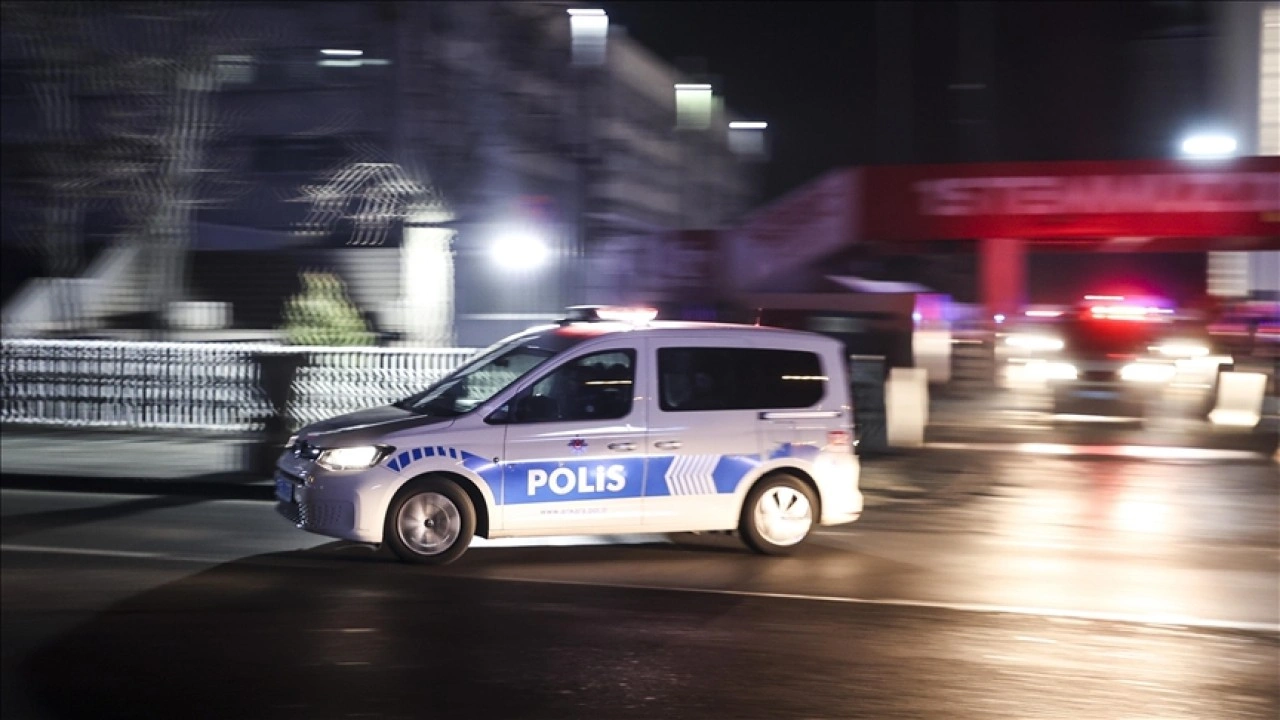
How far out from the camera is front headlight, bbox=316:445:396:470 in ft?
29.6

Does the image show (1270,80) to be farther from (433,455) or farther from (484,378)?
(433,455)

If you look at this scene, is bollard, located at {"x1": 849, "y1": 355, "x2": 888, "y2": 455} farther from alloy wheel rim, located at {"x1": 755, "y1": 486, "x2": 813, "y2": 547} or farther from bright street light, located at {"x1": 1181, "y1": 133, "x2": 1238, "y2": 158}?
bright street light, located at {"x1": 1181, "y1": 133, "x2": 1238, "y2": 158}

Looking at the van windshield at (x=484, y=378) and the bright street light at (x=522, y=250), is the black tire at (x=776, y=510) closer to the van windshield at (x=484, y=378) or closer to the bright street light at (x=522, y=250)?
the van windshield at (x=484, y=378)

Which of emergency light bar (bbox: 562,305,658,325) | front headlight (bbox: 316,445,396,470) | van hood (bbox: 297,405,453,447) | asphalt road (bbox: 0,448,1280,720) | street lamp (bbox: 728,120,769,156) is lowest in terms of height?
asphalt road (bbox: 0,448,1280,720)

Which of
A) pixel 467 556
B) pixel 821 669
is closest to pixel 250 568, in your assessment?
pixel 467 556

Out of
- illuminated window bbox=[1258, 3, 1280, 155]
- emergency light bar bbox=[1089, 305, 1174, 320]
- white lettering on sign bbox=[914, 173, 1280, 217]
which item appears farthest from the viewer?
illuminated window bbox=[1258, 3, 1280, 155]

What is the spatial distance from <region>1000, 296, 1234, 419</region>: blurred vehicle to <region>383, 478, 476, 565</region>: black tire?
1553 centimetres

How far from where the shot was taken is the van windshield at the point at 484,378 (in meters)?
9.49

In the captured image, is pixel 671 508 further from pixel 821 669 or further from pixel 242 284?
pixel 242 284

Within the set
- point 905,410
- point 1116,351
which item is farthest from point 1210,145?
point 905,410

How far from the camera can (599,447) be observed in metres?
A: 9.39

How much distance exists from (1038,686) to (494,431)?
411cm

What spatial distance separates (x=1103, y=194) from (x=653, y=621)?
16.3 metres

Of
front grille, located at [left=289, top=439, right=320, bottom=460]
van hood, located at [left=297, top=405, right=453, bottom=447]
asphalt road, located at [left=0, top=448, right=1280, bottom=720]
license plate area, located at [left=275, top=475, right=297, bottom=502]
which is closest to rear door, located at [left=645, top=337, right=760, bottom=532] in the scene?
asphalt road, located at [left=0, top=448, right=1280, bottom=720]
